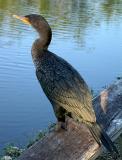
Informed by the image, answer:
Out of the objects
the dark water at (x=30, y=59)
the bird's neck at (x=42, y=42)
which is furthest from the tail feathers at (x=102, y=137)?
the dark water at (x=30, y=59)

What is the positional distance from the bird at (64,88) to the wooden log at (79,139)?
0.28ft

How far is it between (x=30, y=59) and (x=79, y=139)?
412 inches

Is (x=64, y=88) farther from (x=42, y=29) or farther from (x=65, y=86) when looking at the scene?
(x=42, y=29)

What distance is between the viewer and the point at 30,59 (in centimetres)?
1502

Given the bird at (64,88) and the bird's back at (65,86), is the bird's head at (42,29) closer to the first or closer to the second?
the bird at (64,88)

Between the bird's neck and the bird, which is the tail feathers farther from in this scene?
the bird's neck

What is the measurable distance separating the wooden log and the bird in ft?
0.28

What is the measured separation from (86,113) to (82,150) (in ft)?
1.78

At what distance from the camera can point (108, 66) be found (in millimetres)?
15609

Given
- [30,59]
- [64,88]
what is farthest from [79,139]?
[30,59]

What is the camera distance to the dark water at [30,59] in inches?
396

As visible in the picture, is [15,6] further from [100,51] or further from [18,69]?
[18,69]

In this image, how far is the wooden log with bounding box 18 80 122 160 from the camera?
14.3 feet

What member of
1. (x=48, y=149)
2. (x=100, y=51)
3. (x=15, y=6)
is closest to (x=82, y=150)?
(x=48, y=149)
